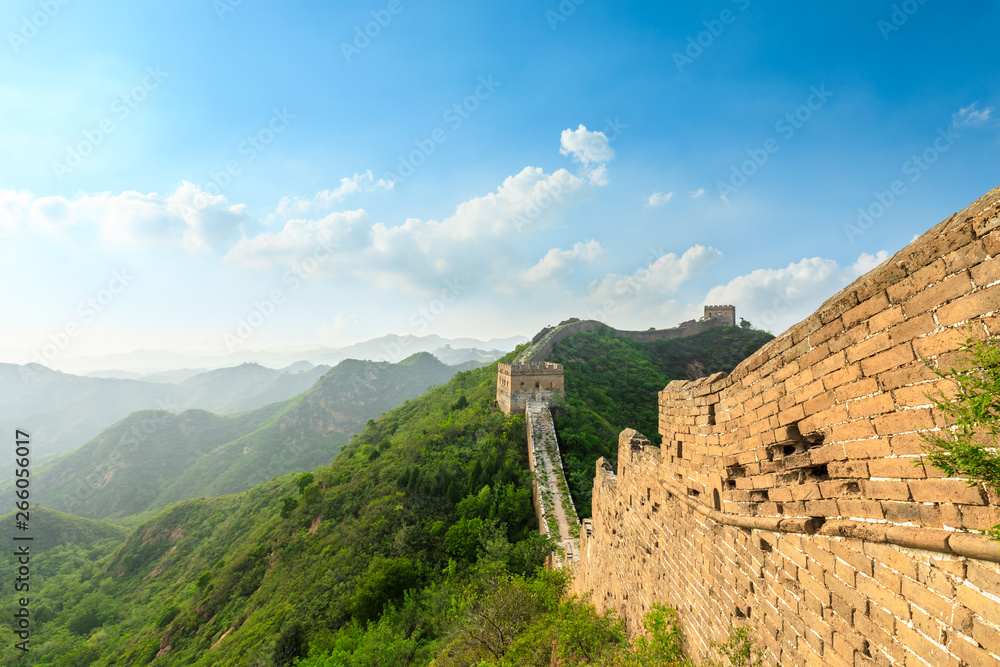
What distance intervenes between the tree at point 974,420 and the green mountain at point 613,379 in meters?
17.6

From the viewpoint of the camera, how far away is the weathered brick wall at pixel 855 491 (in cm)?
198

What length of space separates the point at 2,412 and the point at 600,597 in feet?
685

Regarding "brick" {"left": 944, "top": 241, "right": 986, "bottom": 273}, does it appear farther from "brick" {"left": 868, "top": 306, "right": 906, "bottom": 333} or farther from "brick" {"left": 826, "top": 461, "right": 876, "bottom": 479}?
"brick" {"left": 826, "top": 461, "right": 876, "bottom": 479}

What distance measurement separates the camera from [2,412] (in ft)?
421

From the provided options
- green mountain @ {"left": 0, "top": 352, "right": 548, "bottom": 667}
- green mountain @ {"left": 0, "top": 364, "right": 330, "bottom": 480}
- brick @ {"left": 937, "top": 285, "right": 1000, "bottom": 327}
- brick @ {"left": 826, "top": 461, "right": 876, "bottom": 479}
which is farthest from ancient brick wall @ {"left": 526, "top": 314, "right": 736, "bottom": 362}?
green mountain @ {"left": 0, "top": 364, "right": 330, "bottom": 480}

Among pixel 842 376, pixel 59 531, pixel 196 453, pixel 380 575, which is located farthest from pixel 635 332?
pixel 196 453

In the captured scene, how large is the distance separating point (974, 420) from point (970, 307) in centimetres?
61

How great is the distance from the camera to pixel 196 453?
79.1 meters

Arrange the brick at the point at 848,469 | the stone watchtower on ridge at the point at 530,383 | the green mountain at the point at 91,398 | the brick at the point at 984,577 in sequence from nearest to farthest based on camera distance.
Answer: the brick at the point at 984,577 → the brick at the point at 848,469 → the stone watchtower on ridge at the point at 530,383 → the green mountain at the point at 91,398

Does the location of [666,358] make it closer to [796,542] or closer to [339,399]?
[796,542]

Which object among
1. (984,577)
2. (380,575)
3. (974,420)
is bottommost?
(380,575)

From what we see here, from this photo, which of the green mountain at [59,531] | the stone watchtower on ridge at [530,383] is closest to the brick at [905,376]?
the stone watchtower on ridge at [530,383]

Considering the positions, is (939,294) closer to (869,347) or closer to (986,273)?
(986,273)

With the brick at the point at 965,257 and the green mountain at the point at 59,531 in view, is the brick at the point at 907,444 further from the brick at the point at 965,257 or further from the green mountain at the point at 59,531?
the green mountain at the point at 59,531
